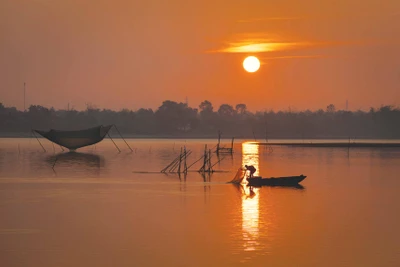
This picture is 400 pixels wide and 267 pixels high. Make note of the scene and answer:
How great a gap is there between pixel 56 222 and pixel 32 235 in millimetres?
2725

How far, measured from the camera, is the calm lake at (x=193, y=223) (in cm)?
1850

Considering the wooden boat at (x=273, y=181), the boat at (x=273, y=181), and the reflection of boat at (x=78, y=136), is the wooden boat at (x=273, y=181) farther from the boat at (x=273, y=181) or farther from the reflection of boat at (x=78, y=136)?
the reflection of boat at (x=78, y=136)

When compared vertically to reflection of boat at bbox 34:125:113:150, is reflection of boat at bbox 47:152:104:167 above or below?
below

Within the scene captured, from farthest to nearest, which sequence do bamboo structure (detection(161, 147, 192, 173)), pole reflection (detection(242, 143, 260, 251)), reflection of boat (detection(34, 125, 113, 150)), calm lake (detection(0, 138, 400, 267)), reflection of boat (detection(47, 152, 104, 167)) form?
reflection of boat (detection(34, 125, 113, 150)) → reflection of boat (detection(47, 152, 104, 167)) → bamboo structure (detection(161, 147, 192, 173)) → pole reflection (detection(242, 143, 260, 251)) → calm lake (detection(0, 138, 400, 267))

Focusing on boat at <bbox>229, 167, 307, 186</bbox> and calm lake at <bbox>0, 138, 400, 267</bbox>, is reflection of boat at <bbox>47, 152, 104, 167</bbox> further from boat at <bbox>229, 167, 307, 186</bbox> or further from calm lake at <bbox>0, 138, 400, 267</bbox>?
boat at <bbox>229, 167, 307, 186</bbox>

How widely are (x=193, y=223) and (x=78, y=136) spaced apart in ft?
175

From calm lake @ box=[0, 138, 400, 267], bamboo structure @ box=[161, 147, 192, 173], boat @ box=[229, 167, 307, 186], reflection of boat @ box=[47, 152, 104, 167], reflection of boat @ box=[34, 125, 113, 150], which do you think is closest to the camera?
calm lake @ box=[0, 138, 400, 267]

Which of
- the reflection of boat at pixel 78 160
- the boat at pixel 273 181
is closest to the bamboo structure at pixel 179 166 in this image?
the boat at pixel 273 181

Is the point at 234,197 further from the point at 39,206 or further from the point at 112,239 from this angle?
the point at 112,239

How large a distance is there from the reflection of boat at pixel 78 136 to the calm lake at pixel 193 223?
32.1 metres

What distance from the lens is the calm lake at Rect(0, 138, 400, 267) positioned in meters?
18.5

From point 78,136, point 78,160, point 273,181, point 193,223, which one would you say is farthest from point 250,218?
point 78,136

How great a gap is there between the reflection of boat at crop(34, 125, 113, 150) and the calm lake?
32.1 m

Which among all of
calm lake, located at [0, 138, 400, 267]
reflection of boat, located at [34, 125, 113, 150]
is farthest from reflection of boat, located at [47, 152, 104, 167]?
calm lake, located at [0, 138, 400, 267]
